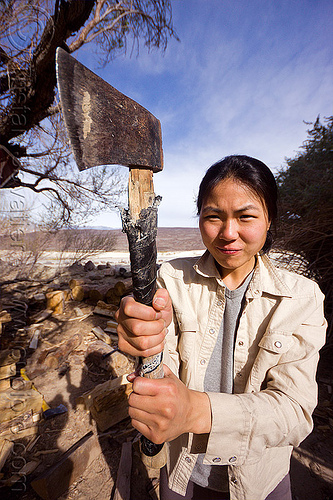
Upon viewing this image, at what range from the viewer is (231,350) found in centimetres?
126

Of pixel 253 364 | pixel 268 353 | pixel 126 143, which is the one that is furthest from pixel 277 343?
pixel 126 143

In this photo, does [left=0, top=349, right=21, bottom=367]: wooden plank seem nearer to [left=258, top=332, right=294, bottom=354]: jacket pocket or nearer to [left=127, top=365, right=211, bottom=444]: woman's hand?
[left=127, top=365, right=211, bottom=444]: woman's hand

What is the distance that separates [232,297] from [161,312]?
48 centimetres

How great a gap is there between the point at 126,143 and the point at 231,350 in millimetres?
1263

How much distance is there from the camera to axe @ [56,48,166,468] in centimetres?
82

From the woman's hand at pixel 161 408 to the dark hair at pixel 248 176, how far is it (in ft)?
3.09

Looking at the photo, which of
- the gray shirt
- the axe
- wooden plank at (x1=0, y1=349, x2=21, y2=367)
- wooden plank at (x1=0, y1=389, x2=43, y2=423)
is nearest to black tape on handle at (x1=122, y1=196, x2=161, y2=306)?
the axe

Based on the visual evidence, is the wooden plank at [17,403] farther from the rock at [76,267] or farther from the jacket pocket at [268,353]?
the rock at [76,267]

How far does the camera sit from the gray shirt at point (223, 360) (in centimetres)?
127

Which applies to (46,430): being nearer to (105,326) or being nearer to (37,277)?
(105,326)

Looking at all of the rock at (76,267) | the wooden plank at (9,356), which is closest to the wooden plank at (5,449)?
the wooden plank at (9,356)

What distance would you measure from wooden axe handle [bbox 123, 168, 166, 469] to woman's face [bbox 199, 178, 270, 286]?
1.08ft

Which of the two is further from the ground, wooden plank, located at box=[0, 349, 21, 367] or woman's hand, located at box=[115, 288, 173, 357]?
woman's hand, located at box=[115, 288, 173, 357]

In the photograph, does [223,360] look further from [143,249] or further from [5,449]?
[5,449]
